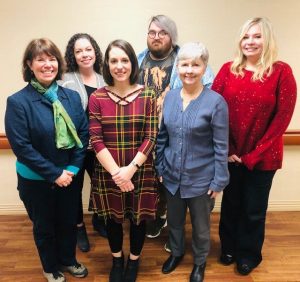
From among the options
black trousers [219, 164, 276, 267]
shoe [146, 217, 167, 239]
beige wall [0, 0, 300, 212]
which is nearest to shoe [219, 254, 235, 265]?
→ black trousers [219, 164, 276, 267]

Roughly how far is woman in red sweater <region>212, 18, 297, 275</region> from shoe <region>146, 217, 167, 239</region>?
2.20 feet

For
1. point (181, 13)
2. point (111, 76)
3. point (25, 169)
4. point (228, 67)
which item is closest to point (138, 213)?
point (25, 169)

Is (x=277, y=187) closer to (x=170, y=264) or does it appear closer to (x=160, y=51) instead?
(x=170, y=264)

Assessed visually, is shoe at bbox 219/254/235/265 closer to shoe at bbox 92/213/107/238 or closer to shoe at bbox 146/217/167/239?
shoe at bbox 146/217/167/239

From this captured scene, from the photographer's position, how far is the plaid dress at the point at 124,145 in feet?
5.30

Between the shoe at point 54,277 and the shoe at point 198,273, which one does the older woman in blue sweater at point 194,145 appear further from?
the shoe at point 54,277

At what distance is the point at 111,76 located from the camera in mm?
1643

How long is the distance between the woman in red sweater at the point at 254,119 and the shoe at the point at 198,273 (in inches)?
10.5

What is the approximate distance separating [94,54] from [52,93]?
51 centimetres

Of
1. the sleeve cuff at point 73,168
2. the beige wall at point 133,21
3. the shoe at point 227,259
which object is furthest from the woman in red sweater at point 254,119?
the sleeve cuff at point 73,168

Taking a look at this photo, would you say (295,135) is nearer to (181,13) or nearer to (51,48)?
(181,13)

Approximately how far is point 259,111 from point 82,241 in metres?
1.55

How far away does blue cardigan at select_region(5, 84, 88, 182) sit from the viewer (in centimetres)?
151

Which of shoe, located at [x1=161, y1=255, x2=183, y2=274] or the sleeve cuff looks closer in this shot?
the sleeve cuff
